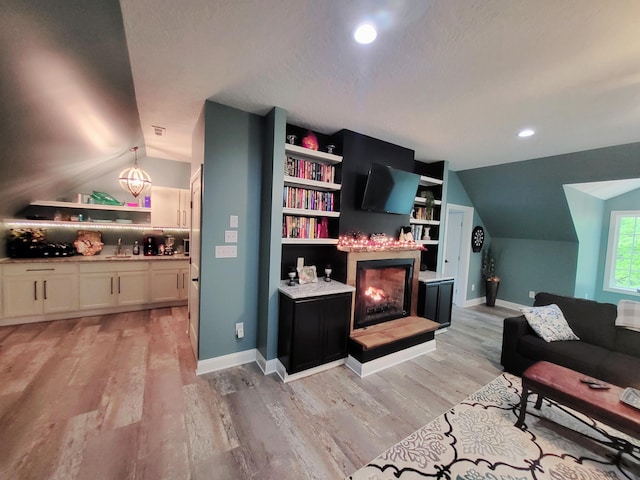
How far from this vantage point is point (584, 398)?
1.71m

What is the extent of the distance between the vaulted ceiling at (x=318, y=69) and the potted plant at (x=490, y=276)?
3014 mm

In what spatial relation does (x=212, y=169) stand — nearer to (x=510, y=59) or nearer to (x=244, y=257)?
(x=244, y=257)

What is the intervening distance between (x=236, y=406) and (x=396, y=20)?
2.98m

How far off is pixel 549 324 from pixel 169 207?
569 cm

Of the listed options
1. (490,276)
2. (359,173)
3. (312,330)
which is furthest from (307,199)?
(490,276)

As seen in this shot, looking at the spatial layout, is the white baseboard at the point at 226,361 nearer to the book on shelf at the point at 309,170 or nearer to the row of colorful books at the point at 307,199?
the row of colorful books at the point at 307,199

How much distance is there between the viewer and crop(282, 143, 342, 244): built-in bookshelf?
280cm

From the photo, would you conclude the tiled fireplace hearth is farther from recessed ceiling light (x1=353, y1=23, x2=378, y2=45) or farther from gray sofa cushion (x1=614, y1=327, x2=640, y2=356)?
recessed ceiling light (x1=353, y1=23, x2=378, y2=45)

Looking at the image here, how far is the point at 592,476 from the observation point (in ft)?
5.25

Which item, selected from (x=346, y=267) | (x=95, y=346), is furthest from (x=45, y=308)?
(x=346, y=267)

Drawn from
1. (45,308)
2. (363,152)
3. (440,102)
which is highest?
(440,102)

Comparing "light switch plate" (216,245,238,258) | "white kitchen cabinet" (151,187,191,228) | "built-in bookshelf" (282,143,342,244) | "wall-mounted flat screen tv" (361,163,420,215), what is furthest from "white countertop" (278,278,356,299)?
"white kitchen cabinet" (151,187,191,228)

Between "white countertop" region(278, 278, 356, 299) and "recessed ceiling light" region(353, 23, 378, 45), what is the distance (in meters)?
2.04

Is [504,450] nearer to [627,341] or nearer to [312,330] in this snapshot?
[312,330]
